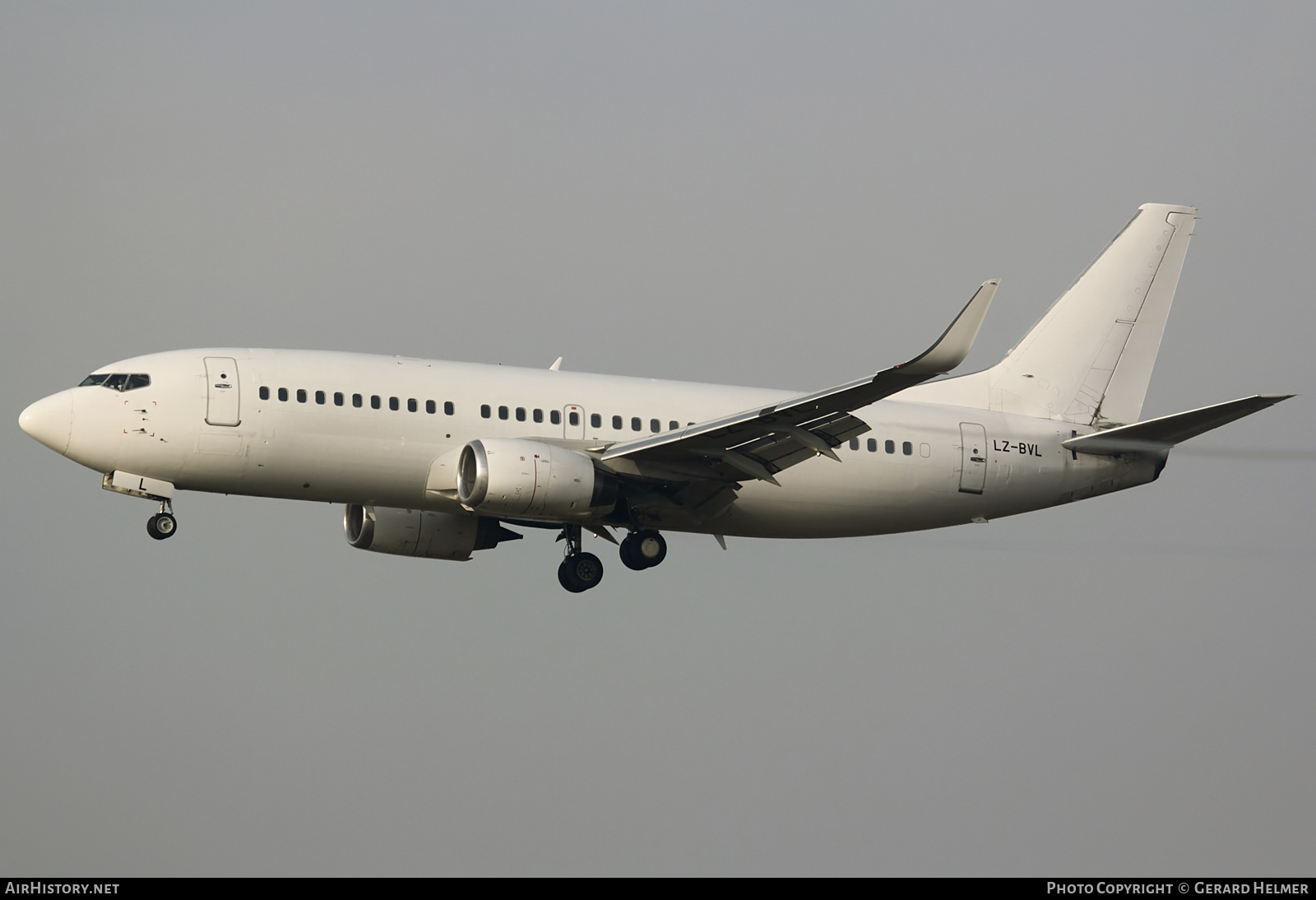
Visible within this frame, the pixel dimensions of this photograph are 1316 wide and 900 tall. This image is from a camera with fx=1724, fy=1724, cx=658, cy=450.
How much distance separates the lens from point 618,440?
1576 inches

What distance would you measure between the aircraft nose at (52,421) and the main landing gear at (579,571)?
12171 millimetres

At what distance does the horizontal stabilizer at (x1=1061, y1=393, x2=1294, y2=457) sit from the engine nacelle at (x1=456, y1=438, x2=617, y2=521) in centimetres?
1321

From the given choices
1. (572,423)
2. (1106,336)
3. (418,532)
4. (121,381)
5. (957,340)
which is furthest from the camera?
(1106,336)

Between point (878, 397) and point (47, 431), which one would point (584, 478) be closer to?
point (878, 397)

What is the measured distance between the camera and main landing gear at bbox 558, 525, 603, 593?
4250 cm

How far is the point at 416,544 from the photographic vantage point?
142ft

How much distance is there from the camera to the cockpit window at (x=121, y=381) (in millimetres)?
37844

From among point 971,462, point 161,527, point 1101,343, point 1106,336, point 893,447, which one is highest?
point 1106,336

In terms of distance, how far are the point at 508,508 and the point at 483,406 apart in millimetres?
2959

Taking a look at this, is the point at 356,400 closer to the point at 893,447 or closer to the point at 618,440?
the point at 618,440

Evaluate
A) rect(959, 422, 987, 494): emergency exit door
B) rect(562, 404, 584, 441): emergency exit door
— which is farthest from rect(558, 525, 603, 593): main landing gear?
rect(959, 422, 987, 494): emergency exit door

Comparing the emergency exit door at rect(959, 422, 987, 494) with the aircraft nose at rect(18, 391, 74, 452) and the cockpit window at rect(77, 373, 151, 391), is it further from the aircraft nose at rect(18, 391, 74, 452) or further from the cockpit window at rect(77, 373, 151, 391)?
the aircraft nose at rect(18, 391, 74, 452)

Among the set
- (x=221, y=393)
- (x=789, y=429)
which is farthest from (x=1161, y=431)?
(x=221, y=393)

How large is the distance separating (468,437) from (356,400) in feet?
8.58
